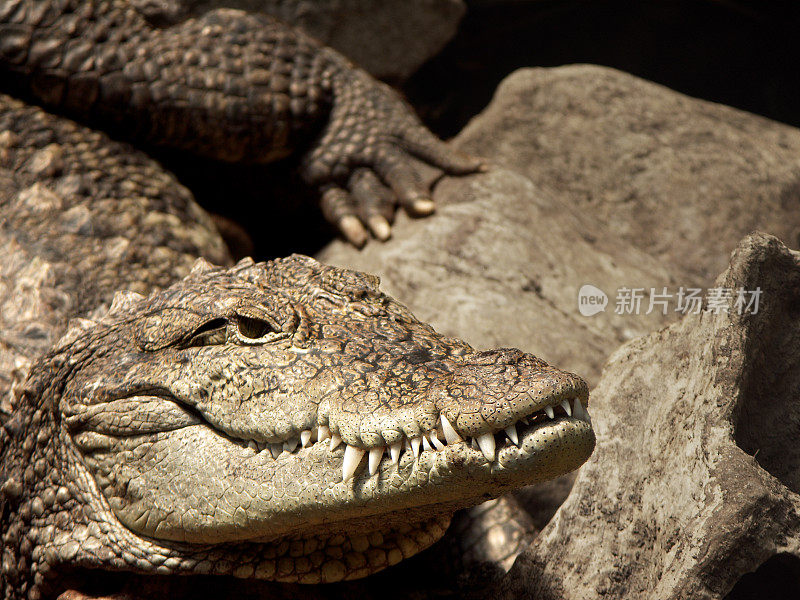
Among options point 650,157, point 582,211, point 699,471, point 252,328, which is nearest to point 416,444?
point 252,328

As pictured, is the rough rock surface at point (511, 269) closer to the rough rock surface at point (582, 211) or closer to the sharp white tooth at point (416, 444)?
the rough rock surface at point (582, 211)

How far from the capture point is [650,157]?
3705mm

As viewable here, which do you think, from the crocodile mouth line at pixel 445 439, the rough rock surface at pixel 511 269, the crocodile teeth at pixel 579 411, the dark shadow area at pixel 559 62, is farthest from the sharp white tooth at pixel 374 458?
the dark shadow area at pixel 559 62

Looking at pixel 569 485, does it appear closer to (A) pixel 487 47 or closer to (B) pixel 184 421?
(B) pixel 184 421

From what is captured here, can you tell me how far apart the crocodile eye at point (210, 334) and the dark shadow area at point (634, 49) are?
2916 millimetres

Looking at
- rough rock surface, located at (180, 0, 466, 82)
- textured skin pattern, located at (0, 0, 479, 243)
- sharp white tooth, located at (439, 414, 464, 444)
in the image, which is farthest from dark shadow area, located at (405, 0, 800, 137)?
sharp white tooth, located at (439, 414, 464, 444)

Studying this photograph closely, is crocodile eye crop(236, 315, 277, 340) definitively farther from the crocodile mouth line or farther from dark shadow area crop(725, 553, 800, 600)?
dark shadow area crop(725, 553, 800, 600)

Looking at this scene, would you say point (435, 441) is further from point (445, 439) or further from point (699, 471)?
point (699, 471)

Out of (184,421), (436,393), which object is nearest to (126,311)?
(184,421)

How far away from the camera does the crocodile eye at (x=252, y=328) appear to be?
1788 millimetres

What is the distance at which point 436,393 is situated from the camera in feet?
5.01

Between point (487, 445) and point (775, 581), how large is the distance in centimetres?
85

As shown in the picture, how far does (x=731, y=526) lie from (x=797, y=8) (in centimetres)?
313

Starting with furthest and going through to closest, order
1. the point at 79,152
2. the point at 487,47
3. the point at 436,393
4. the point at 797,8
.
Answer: the point at 487,47 → the point at 797,8 → the point at 79,152 → the point at 436,393
